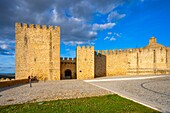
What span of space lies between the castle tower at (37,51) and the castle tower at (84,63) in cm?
343

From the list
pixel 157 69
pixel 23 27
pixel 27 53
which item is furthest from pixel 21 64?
pixel 157 69

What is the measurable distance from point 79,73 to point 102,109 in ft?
51.9

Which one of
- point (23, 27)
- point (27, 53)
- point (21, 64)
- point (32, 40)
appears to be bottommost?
point (21, 64)

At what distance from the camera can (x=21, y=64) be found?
17859mm

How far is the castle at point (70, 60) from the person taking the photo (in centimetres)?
1805

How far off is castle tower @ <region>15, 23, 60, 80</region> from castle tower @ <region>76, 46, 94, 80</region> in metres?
3.43

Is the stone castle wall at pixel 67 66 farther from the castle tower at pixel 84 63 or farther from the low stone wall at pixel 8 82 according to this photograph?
the low stone wall at pixel 8 82

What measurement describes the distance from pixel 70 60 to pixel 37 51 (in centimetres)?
609

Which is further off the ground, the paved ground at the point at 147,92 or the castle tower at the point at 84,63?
the castle tower at the point at 84,63

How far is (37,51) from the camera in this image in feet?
60.3

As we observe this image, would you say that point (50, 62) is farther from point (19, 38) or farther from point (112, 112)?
point (112, 112)

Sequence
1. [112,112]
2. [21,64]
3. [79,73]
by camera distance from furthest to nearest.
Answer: [79,73] < [21,64] < [112,112]

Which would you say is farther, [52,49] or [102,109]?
[52,49]

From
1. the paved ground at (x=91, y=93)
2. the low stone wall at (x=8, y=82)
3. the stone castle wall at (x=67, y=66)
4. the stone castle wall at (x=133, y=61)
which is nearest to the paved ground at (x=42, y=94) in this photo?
the paved ground at (x=91, y=93)
